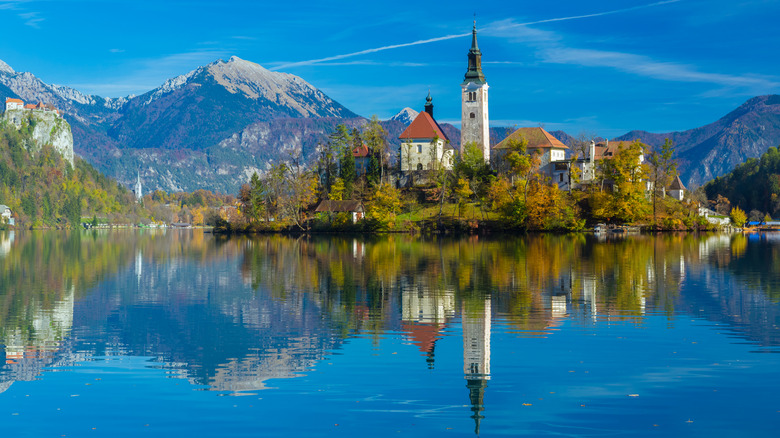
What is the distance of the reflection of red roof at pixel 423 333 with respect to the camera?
66.3 feet

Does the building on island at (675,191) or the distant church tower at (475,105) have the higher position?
the distant church tower at (475,105)

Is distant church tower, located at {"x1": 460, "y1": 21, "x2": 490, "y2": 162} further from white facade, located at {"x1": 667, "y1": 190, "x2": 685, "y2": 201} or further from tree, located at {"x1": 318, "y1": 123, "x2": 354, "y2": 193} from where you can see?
white facade, located at {"x1": 667, "y1": 190, "x2": 685, "y2": 201}

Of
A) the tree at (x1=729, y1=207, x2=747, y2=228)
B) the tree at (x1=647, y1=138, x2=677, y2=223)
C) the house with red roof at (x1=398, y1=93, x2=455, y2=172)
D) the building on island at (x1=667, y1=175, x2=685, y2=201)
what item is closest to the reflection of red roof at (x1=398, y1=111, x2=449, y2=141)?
the house with red roof at (x1=398, y1=93, x2=455, y2=172)

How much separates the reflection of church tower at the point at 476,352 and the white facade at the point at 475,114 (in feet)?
331

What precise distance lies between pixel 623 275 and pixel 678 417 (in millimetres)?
25817

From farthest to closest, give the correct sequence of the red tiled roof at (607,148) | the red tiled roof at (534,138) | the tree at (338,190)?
the red tiled roof at (534,138) → the red tiled roof at (607,148) → the tree at (338,190)

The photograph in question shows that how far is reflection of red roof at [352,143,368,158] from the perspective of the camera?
12678 centimetres

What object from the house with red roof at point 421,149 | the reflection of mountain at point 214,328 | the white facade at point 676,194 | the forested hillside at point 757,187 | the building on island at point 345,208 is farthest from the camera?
the forested hillside at point 757,187

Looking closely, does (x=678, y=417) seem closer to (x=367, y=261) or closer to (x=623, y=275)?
(x=623, y=275)

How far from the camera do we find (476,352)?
62.6 feet

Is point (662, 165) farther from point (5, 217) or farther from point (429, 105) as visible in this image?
point (5, 217)

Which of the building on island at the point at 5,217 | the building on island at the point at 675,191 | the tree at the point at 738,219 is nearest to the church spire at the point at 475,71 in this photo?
the building on island at the point at 675,191

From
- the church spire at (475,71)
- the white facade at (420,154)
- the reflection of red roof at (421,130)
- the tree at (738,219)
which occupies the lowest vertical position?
the tree at (738,219)

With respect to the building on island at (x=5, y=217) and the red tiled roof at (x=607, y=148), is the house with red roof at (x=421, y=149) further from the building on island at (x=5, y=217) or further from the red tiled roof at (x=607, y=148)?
the building on island at (x=5, y=217)
